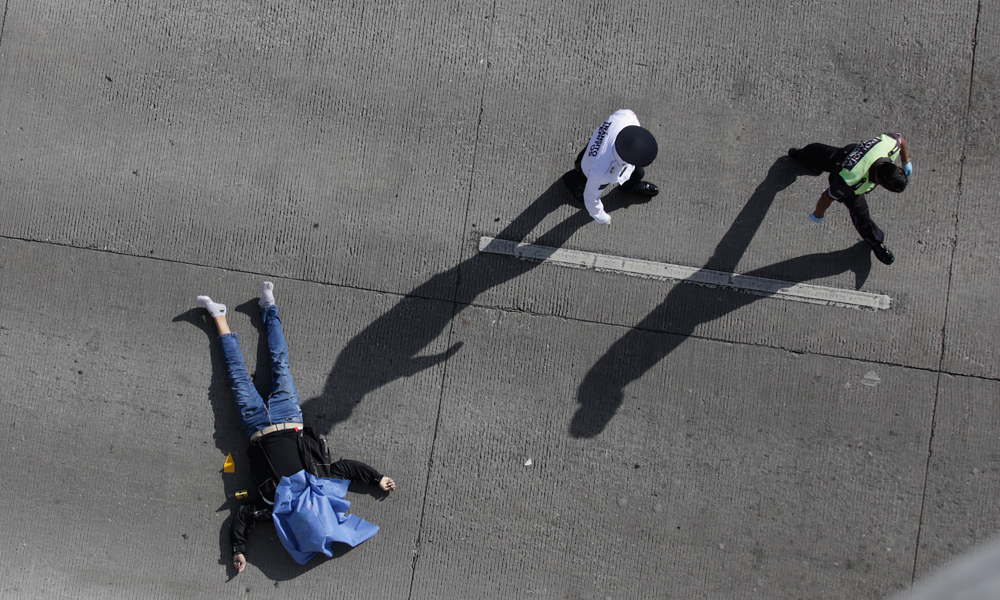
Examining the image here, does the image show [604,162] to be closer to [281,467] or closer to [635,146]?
[635,146]

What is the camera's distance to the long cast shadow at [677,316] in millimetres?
5555

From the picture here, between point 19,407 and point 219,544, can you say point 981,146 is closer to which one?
point 219,544

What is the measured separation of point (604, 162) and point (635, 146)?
0.95 feet

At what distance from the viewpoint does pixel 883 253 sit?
5.37m

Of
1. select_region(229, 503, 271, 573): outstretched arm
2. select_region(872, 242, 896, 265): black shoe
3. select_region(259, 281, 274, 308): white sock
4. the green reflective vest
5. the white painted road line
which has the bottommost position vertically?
select_region(229, 503, 271, 573): outstretched arm

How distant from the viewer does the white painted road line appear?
5.55 meters

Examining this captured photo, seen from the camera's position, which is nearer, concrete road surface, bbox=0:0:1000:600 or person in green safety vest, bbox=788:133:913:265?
person in green safety vest, bbox=788:133:913:265

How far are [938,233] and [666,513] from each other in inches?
136

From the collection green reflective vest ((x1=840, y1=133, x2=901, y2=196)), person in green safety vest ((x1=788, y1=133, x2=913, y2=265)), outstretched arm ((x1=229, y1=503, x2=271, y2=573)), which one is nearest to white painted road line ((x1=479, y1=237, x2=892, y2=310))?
person in green safety vest ((x1=788, y1=133, x2=913, y2=265))

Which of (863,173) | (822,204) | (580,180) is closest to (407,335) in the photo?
(580,180)

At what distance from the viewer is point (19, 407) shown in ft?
18.3

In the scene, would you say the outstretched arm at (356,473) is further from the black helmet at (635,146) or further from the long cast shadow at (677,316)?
the black helmet at (635,146)

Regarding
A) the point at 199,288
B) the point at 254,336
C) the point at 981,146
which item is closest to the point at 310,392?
the point at 254,336

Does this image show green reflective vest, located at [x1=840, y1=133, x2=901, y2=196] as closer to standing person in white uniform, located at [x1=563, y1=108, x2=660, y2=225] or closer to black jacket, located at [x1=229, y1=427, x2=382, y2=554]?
standing person in white uniform, located at [x1=563, y1=108, x2=660, y2=225]
